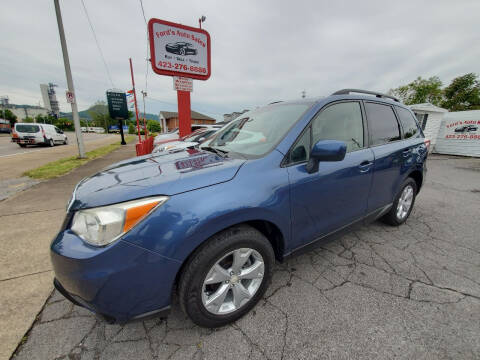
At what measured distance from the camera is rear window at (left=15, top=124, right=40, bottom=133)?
46.3ft

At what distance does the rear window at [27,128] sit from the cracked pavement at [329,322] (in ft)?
59.6

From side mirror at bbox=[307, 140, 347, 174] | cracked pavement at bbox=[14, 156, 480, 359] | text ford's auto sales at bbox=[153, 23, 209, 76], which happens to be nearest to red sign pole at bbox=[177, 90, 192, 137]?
text ford's auto sales at bbox=[153, 23, 209, 76]

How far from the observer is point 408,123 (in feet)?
9.71

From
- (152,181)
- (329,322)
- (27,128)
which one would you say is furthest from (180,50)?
(27,128)

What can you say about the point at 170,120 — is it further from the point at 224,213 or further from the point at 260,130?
the point at 224,213

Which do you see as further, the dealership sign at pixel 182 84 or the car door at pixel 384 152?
the dealership sign at pixel 182 84

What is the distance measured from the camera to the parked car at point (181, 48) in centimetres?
627

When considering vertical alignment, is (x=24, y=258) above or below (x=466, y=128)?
below

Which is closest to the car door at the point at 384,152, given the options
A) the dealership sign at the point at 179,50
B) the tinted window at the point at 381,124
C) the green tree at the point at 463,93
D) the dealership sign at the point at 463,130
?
the tinted window at the point at 381,124

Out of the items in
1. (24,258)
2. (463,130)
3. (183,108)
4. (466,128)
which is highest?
(183,108)

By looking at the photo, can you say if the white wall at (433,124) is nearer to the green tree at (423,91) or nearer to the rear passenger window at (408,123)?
the rear passenger window at (408,123)

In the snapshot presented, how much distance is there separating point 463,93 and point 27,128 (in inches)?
1741

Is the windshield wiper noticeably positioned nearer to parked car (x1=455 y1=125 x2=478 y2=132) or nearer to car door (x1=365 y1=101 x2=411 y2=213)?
car door (x1=365 y1=101 x2=411 y2=213)

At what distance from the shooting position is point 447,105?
91.9 feet
